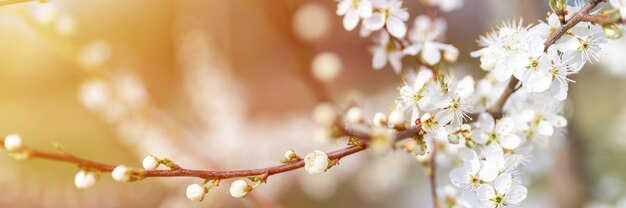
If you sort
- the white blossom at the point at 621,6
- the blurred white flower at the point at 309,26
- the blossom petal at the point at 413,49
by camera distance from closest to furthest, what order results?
the white blossom at the point at 621,6 → the blossom petal at the point at 413,49 → the blurred white flower at the point at 309,26

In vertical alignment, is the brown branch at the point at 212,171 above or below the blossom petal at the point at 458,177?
below

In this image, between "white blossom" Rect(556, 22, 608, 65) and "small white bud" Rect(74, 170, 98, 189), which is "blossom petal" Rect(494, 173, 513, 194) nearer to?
"white blossom" Rect(556, 22, 608, 65)

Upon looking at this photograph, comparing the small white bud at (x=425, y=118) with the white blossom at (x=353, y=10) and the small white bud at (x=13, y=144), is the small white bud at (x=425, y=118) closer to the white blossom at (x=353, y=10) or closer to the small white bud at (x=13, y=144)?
the white blossom at (x=353, y=10)

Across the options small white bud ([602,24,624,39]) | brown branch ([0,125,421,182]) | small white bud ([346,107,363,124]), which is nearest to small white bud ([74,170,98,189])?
brown branch ([0,125,421,182])

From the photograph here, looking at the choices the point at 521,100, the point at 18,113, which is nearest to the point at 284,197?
the point at 521,100

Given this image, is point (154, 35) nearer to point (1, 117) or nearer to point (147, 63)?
point (147, 63)

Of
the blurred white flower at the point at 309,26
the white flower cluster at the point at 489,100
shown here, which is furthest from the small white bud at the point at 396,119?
the blurred white flower at the point at 309,26
